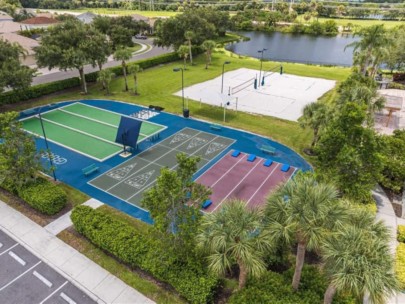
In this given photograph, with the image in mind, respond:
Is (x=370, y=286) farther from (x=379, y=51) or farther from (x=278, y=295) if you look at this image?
(x=379, y=51)

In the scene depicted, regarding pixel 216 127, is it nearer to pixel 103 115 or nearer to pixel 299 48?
pixel 103 115

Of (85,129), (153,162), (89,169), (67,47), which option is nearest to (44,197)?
(89,169)

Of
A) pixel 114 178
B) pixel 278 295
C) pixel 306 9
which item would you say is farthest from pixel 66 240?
pixel 306 9

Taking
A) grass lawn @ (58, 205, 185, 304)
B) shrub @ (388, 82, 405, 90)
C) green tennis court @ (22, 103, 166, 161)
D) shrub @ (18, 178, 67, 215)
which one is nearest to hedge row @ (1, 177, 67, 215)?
shrub @ (18, 178, 67, 215)

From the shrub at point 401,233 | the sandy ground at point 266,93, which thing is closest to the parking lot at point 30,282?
the shrub at point 401,233

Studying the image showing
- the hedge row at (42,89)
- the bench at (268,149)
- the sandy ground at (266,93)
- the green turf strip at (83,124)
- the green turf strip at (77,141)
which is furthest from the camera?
the sandy ground at (266,93)

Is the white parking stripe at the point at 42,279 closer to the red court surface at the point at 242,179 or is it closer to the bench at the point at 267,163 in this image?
the red court surface at the point at 242,179
